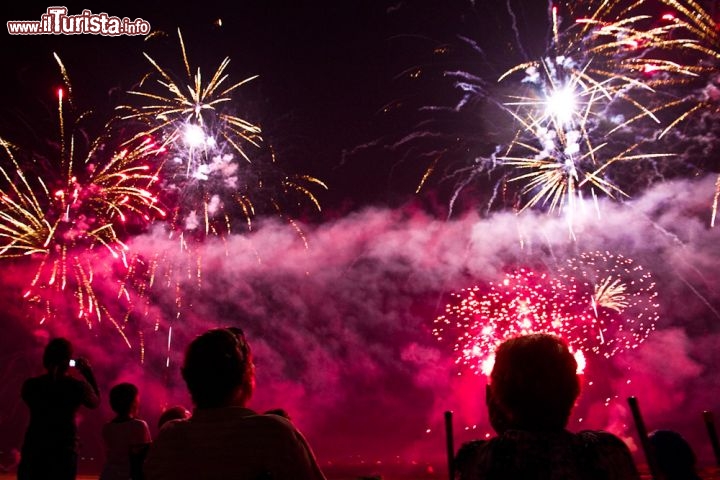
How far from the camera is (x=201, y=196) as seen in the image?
23.9 meters

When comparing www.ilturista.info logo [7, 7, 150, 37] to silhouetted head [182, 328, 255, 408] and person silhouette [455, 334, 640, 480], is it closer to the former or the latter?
silhouetted head [182, 328, 255, 408]

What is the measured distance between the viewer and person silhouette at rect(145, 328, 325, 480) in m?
2.18

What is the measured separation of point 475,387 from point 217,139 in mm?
32435

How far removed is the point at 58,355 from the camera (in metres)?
4.75

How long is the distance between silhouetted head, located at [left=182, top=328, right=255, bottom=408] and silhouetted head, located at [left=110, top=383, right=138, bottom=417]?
95.6 inches

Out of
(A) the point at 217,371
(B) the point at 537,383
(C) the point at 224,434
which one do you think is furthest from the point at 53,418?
(B) the point at 537,383

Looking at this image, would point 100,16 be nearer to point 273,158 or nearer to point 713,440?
point 273,158

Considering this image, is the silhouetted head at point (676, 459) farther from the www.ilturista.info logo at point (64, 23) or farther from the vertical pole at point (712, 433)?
the www.ilturista.info logo at point (64, 23)

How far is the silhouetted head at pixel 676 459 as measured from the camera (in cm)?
328

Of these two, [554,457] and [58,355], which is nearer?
[554,457]

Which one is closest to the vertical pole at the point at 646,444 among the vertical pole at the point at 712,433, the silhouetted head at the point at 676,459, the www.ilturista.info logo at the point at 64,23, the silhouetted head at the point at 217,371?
the silhouetted head at the point at 676,459

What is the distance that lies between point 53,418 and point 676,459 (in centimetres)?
433

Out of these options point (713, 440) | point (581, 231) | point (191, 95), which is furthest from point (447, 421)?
point (581, 231)

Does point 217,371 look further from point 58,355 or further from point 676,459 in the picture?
point 58,355
